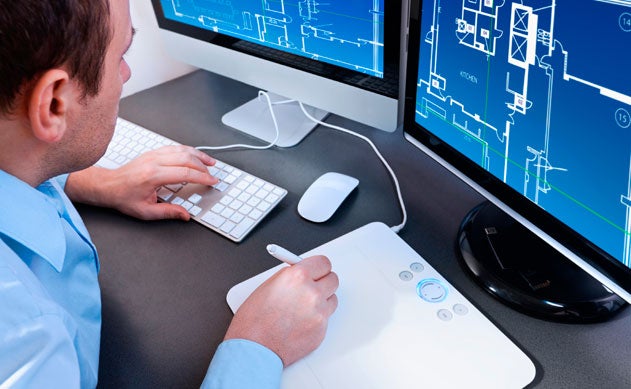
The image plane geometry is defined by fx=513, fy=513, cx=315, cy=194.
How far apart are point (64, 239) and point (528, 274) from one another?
1.86 ft

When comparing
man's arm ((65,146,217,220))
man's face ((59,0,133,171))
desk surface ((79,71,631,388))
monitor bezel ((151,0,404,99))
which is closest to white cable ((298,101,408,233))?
desk surface ((79,71,631,388))

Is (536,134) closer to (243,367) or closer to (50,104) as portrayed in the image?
(243,367)

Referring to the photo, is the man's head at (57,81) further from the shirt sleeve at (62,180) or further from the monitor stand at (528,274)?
the monitor stand at (528,274)

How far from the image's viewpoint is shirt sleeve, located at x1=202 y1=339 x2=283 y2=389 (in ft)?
1.79

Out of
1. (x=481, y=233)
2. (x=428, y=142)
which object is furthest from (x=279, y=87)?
(x=481, y=233)

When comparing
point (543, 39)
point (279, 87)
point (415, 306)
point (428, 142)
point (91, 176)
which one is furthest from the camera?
point (279, 87)

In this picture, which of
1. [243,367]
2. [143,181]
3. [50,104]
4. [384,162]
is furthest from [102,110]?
[384,162]

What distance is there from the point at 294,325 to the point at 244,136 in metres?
0.54

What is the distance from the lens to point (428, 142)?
0.76 meters

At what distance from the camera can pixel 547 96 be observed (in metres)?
0.53

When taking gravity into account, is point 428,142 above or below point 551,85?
below

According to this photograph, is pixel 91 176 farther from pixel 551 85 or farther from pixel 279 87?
pixel 551 85

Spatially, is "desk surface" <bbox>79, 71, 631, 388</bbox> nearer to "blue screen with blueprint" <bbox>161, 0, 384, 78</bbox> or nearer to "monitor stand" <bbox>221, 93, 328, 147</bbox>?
"monitor stand" <bbox>221, 93, 328, 147</bbox>

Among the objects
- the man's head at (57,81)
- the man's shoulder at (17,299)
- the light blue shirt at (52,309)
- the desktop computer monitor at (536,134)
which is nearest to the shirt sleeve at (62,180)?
the light blue shirt at (52,309)
